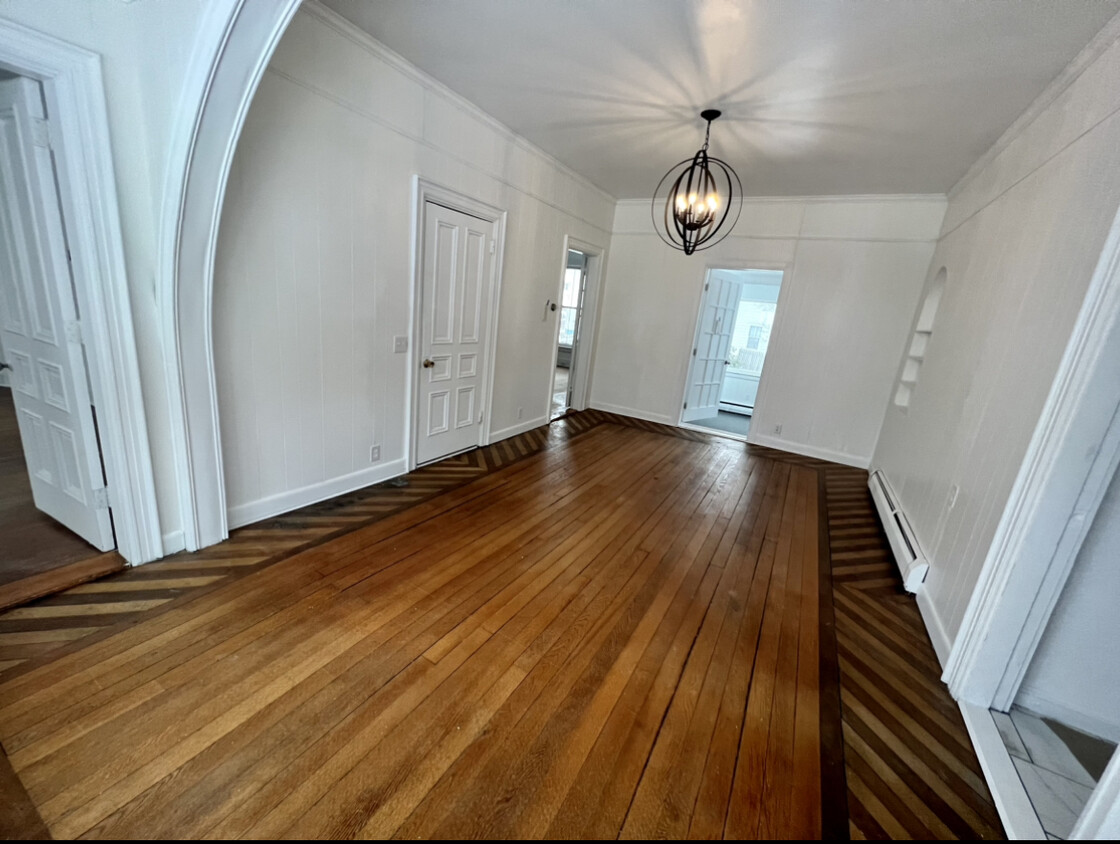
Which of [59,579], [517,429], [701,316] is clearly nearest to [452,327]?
[517,429]

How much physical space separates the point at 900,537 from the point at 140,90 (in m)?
4.89

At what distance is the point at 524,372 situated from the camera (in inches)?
193

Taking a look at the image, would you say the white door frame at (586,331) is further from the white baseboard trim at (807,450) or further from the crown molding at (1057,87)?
the crown molding at (1057,87)

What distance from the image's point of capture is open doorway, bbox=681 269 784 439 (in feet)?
19.8

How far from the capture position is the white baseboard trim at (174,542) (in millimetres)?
2295

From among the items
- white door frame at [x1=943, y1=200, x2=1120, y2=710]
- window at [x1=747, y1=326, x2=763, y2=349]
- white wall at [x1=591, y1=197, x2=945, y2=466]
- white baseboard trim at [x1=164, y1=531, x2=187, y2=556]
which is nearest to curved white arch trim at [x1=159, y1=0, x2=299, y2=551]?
white baseboard trim at [x1=164, y1=531, x2=187, y2=556]

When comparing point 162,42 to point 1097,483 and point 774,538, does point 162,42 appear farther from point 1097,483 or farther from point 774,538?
point 774,538

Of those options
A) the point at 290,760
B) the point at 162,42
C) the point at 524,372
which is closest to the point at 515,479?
the point at 524,372

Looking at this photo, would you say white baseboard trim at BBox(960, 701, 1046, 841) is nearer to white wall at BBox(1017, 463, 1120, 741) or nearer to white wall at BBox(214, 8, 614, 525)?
white wall at BBox(1017, 463, 1120, 741)

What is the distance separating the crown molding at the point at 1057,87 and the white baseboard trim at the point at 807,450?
2.89 meters

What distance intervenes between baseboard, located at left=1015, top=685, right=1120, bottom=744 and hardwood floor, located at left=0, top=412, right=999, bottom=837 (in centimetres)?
34

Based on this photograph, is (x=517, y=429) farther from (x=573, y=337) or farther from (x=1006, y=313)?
(x=1006, y=313)

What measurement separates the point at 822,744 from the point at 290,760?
73.6 inches

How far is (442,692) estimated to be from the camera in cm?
171
